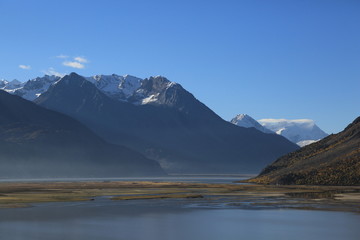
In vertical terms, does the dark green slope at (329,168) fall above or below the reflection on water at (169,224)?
above

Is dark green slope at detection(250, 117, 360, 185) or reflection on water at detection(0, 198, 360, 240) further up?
dark green slope at detection(250, 117, 360, 185)

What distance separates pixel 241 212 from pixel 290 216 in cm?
901

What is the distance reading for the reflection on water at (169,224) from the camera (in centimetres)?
6069

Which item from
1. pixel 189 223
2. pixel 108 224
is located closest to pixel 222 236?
pixel 189 223

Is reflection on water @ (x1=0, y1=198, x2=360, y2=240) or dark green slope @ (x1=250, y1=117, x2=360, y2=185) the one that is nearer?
reflection on water @ (x1=0, y1=198, x2=360, y2=240)

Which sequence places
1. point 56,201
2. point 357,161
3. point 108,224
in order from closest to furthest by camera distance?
1. point 108,224
2. point 56,201
3. point 357,161

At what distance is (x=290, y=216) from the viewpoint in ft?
253

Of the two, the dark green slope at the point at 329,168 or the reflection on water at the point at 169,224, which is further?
the dark green slope at the point at 329,168

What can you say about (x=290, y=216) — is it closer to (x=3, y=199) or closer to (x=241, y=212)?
(x=241, y=212)

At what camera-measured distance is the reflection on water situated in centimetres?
6069

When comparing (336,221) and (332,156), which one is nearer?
(336,221)

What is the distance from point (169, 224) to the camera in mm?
70312

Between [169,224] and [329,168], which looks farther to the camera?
[329,168]

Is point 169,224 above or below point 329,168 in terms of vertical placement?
below
